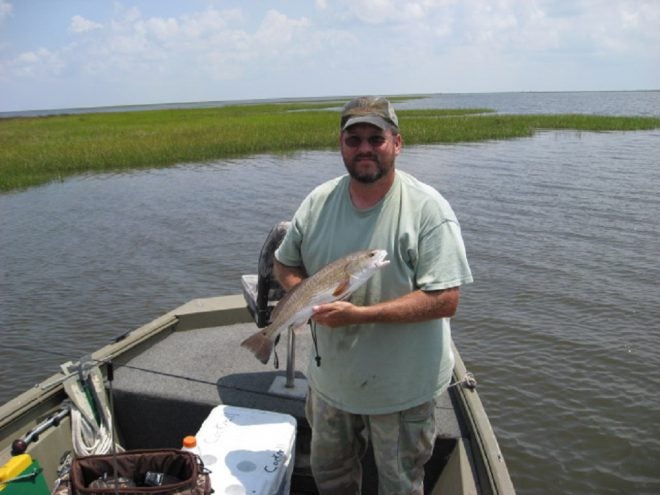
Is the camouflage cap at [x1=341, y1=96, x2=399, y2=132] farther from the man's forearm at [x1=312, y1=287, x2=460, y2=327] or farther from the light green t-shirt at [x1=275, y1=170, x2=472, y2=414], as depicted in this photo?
the man's forearm at [x1=312, y1=287, x2=460, y2=327]

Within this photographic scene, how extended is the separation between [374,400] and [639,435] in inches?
216

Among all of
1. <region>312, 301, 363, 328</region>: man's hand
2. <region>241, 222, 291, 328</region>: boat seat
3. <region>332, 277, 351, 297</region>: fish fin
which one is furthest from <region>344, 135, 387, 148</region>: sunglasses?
<region>241, 222, 291, 328</region>: boat seat

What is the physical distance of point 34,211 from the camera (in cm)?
1933

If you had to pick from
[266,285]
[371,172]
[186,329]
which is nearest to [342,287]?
[371,172]

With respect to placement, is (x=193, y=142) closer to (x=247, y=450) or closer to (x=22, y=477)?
(x=247, y=450)

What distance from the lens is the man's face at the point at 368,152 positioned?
275cm

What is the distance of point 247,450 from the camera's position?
3719 mm

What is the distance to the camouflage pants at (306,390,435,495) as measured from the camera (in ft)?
9.64

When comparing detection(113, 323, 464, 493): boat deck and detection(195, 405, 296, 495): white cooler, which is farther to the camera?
detection(113, 323, 464, 493): boat deck

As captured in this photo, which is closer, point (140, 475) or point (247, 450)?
point (140, 475)

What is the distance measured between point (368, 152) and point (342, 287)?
66 cm

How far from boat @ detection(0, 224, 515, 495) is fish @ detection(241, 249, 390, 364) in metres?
1.02

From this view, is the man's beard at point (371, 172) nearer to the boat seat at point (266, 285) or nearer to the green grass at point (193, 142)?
the boat seat at point (266, 285)

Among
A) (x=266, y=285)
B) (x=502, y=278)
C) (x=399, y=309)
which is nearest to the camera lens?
Result: (x=399, y=309)
